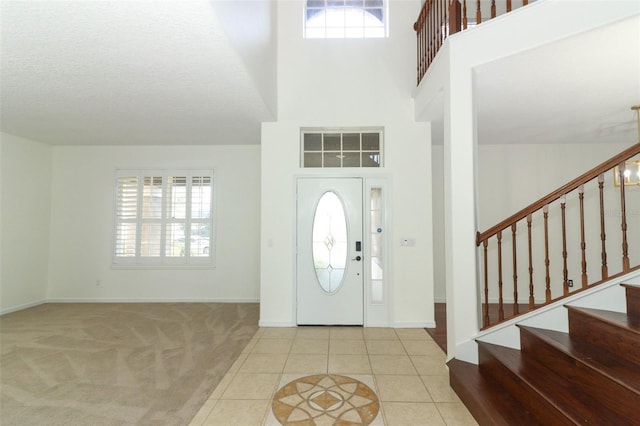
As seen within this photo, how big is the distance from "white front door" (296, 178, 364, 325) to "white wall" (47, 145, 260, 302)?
4.90ft

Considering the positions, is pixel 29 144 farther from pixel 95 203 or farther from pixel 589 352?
pixel 589 352

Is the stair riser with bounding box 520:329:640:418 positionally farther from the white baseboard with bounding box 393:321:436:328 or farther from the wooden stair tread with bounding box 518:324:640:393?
the white baseboard with bounding box 393:321:436:328

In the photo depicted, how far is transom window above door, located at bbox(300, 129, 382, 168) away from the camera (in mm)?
4137

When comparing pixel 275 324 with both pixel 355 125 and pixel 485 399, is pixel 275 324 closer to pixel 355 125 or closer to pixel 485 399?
pixel 485 399

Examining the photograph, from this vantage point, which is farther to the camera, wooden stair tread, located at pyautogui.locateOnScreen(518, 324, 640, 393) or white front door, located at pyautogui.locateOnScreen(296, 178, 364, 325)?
white front door, located at pyautogui.locateOnScreen(296, 178, 364, 325)

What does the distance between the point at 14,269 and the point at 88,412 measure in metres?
4.10

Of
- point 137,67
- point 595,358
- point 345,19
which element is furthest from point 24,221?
point 595,358

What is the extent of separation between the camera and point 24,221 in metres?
4.87

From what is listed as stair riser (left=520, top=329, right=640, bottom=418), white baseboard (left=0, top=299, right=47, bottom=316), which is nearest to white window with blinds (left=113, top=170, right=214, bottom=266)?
white baseboard (left=0, top=299, right=47, bottom=316)

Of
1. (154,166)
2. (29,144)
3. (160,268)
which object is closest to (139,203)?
(154,166)

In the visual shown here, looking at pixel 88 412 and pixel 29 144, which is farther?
pixel 29 144

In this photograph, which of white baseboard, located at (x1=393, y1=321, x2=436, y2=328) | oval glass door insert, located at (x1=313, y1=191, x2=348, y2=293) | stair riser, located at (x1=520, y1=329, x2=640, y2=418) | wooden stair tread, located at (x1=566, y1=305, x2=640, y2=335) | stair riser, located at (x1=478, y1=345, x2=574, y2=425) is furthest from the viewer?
oval glass door insert, located at (x1=313, y1=191, x2=348, y2=293)

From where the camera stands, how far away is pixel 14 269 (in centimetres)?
473

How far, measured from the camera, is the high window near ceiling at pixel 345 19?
432 centimetres
